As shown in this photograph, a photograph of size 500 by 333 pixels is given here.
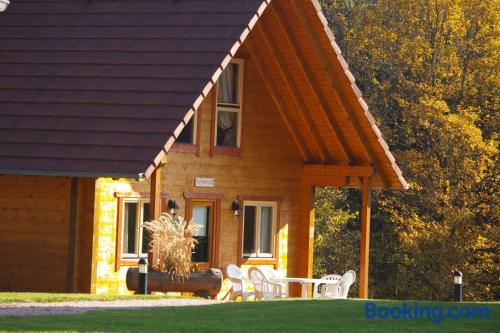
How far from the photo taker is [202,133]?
24.8 metres

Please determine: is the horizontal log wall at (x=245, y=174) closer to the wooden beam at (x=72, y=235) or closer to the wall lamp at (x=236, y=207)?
the wall lamp at (x=236, y=207)

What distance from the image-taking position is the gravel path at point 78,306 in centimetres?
1627

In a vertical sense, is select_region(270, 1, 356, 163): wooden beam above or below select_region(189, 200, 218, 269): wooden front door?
above

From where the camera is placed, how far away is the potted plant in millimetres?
21281

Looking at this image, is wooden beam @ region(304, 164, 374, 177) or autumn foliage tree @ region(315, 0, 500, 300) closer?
wooden beam @ region(304, 164, 374, 177)

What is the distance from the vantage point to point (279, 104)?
25891 millimetres

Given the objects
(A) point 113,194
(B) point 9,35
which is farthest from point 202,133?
(B) point 9,35

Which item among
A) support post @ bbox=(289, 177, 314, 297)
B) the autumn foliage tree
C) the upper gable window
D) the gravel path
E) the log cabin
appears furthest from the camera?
the autumn foliage tree

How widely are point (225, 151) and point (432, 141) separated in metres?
12.5

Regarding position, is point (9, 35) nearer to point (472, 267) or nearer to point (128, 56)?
point (128, 56)

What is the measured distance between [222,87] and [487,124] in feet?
46.4

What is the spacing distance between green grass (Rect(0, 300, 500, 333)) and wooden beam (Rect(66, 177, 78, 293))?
455 cm

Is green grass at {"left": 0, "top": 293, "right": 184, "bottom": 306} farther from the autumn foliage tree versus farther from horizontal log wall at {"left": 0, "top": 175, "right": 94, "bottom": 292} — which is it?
the autumn foliage tree

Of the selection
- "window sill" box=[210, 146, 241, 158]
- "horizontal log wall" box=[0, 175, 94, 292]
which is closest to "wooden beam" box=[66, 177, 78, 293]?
"horizontal log wall" box=[0, 175, 94, 292]
